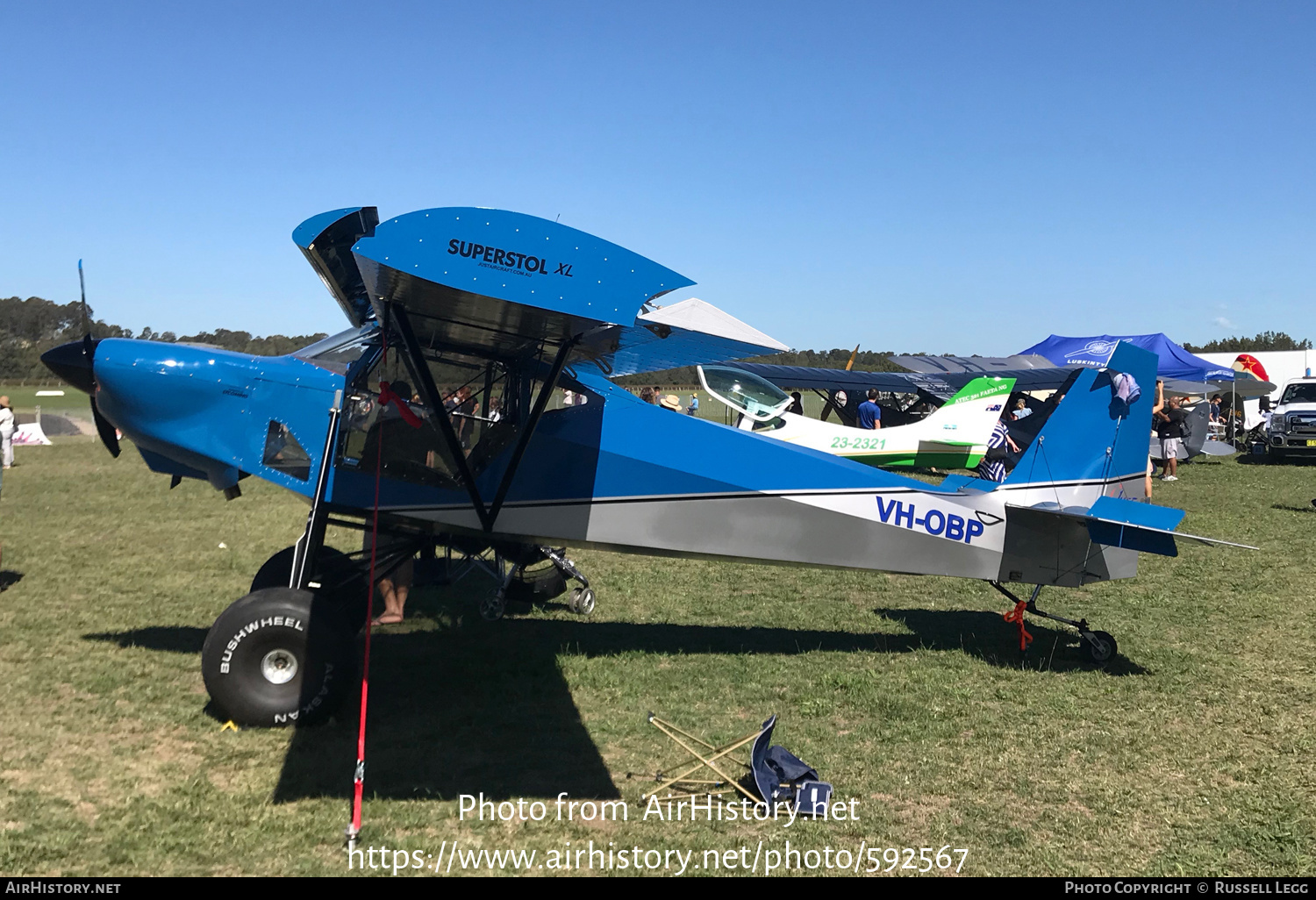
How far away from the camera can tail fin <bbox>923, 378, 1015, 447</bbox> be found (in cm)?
1847

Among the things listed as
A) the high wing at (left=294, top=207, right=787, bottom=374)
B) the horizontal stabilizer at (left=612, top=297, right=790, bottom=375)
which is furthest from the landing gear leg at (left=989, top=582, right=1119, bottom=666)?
the high wing at (left=294, top=207, right=787, bottom=374)

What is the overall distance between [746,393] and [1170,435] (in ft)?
32.3

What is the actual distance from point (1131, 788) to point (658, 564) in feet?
21.2

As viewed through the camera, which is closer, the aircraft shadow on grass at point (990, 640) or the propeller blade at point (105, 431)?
the propeller blade at point (105, 431)

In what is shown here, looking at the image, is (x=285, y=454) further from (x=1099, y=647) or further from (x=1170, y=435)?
(x=1170, y=435)

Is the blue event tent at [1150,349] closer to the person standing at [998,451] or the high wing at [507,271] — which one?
the person standing at [998,451]

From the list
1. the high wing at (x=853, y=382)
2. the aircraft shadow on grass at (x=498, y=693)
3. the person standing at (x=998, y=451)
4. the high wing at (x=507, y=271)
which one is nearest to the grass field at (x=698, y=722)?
the aircraft shadow on grass at (x=498, y=693)

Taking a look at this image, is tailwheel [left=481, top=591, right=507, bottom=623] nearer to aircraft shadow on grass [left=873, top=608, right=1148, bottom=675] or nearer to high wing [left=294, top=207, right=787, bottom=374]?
aircraft shadow on grass [left=873, top=608, right=1148, bottom=675]

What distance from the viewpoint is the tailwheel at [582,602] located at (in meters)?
8.30

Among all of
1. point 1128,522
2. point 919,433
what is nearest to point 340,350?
point 1128,522

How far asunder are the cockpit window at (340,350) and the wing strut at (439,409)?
53 cm

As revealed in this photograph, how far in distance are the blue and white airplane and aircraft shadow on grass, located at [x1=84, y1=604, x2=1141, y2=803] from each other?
0.47m

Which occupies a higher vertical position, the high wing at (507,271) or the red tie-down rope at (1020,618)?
the high wing at (507,271)

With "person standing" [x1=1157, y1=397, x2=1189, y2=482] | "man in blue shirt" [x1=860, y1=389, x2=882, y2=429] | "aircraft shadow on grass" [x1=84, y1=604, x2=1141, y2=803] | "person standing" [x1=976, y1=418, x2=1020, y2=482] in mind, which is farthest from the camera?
"man in blue shirt" [x1=860, y1=389, x2=882, y2=429]
